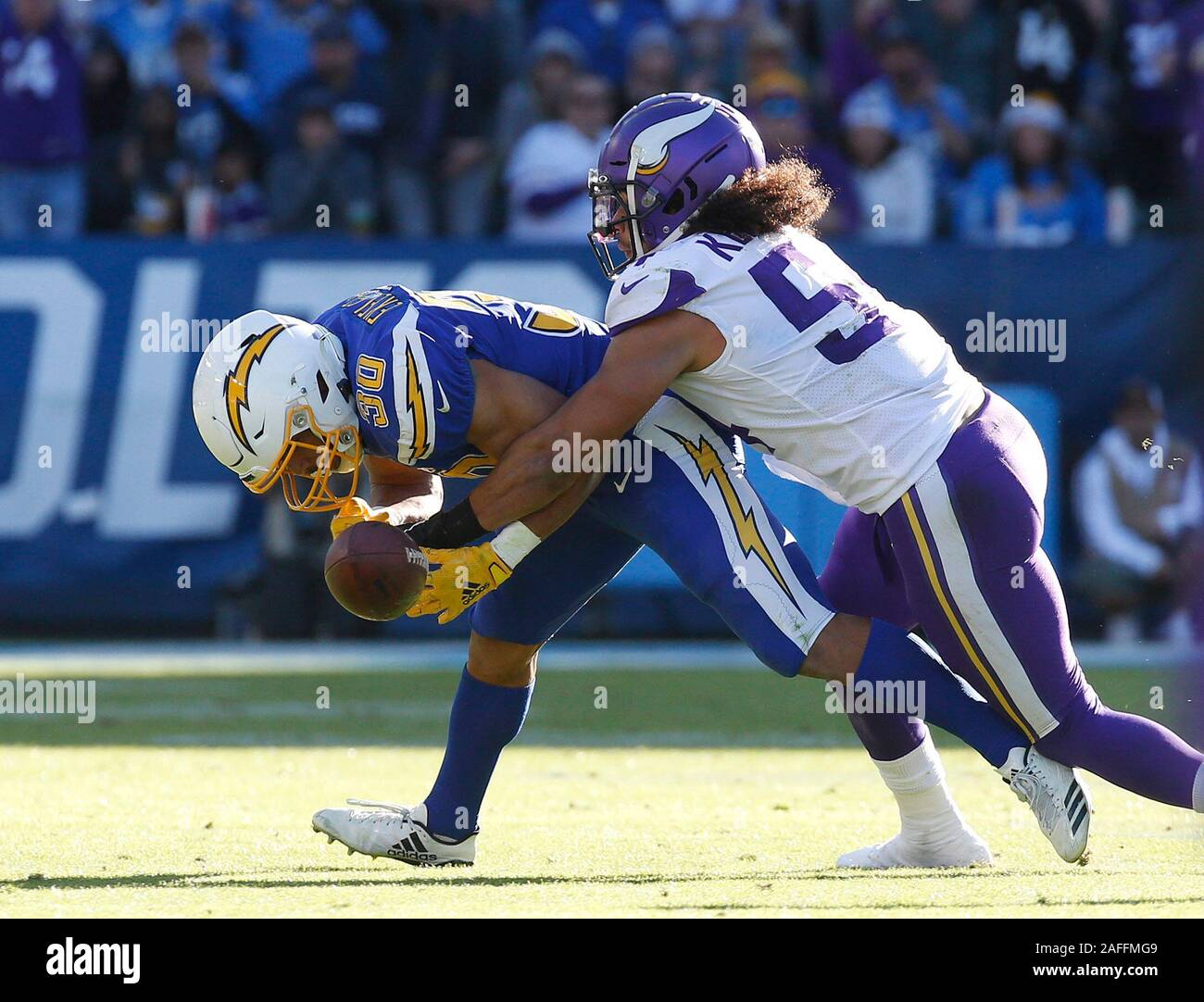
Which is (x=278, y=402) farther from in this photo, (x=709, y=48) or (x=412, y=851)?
(x=709, y=48)

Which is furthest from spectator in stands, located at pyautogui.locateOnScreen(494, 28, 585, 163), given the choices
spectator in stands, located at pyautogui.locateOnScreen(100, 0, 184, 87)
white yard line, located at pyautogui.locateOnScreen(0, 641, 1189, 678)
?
white yard line, located at pyautogui.locateOnScreen(0, 641, 1189, 678)

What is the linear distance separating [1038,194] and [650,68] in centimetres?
222

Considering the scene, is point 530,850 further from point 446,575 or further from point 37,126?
point 37,126

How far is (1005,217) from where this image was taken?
1003cm

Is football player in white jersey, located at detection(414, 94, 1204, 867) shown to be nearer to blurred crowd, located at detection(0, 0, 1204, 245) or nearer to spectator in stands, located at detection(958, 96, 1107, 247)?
blurred crowd, located at detection(0, 0, 1204, 245)

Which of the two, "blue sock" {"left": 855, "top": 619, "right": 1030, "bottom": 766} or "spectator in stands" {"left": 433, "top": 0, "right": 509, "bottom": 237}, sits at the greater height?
"spectator in stands" {"left": 433, "top": 0, "right": 509, "bottom": 237}

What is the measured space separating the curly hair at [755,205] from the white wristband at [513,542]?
0.77m

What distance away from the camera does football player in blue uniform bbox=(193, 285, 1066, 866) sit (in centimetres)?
387

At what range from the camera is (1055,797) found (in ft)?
12.4

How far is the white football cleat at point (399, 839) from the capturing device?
13.8 ft

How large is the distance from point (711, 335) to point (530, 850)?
4.23ft

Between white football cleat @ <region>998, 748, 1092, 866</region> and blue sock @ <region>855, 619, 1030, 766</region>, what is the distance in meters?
0.03

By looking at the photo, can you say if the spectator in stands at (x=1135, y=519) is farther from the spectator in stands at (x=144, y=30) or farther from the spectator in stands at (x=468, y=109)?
the spectator in stands at (x=144, y=30)

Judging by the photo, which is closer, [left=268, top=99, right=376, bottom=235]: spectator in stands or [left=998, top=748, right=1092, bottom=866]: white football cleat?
[left=998, top=748, right=1092, bottom=866]: white football cleat
